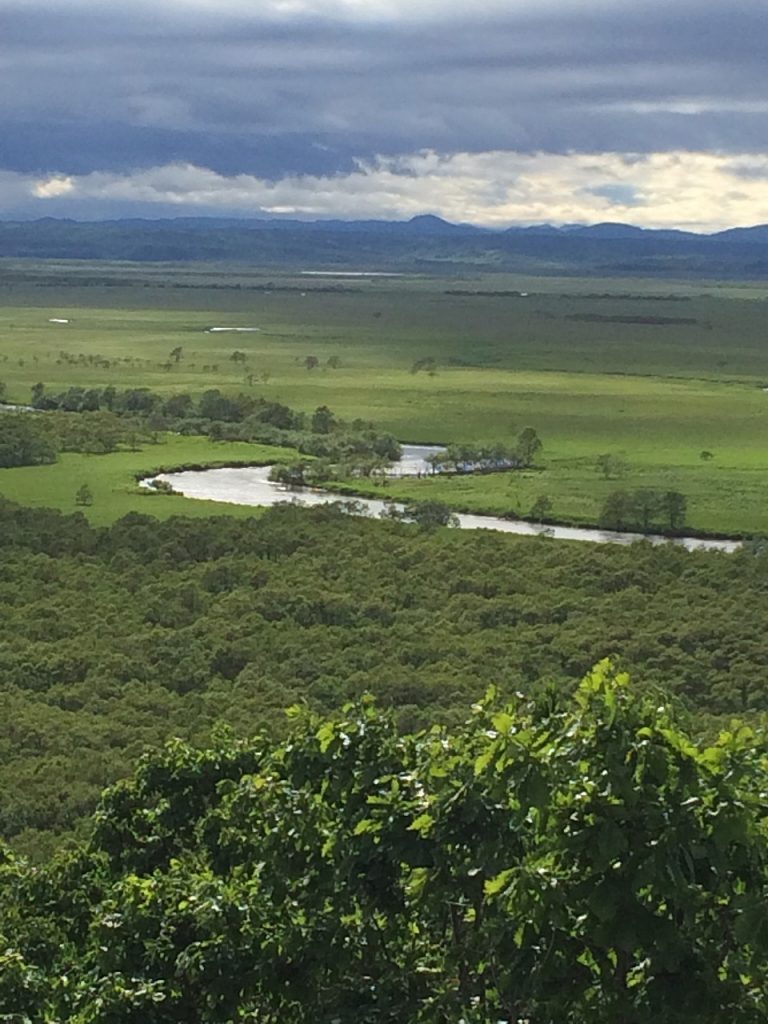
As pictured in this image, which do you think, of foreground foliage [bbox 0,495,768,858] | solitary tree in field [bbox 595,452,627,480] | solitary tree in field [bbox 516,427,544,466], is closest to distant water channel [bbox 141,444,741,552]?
solitary tree in field [bbox 516,427,544,466]

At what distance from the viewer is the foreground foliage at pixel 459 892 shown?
6750 mm

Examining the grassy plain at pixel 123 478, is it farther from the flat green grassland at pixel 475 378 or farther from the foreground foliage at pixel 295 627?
the foreground foliage at pixel 295 627

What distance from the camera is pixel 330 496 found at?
216 feet

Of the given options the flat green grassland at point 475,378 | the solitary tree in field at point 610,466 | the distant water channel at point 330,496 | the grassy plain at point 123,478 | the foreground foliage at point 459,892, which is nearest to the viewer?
the foreground foliage at point 459,892

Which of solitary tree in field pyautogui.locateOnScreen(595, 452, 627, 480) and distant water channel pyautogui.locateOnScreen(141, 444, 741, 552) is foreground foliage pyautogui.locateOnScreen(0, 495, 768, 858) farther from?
solitary tree in field pyautogui.locateOnScreen(595, 452, 627, 480)

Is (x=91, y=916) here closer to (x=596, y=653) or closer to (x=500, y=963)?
Result: (x=500, y=963)

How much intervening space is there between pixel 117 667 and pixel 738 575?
64.0 feet

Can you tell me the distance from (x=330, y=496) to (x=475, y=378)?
48.4m

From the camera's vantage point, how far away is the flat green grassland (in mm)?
66000

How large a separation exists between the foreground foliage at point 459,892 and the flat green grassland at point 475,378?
48450 millimetres

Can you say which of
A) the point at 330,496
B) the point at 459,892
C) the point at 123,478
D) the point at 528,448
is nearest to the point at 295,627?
the point at 330,496

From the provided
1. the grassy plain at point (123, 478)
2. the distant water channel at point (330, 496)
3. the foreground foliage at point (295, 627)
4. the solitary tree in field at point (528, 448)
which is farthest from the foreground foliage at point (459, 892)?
the solitary tree in field at point (528, 448)

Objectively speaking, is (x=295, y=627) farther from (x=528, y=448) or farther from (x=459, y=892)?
(x=528, y=448)

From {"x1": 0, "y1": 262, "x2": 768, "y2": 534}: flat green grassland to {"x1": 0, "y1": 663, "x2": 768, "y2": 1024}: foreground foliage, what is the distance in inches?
1907
